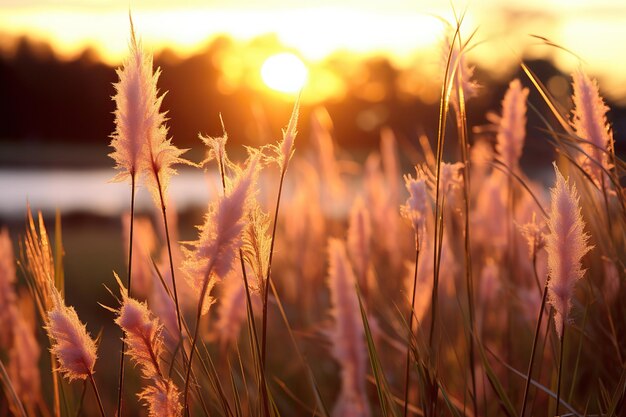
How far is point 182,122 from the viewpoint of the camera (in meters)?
25.0

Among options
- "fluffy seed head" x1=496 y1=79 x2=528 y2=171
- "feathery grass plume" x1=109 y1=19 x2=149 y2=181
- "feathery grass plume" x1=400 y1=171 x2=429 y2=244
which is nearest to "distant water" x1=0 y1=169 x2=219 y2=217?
"fluffy seed head" x1=496 y1=79 x2=528 y2=171

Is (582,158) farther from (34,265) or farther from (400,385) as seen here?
(400,385)

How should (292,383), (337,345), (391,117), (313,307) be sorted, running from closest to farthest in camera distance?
1. (337,345)
2. (292,383)
3. (313,307)
4. (391,117)

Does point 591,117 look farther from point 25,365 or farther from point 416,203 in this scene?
point 25,365

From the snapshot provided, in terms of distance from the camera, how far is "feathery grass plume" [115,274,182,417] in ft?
3.50

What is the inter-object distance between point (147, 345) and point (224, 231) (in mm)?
195

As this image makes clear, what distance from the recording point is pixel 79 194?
50.4 feet

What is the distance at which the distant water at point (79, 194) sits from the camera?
1134 centimetres

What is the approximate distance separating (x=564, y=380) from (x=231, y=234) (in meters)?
1.00

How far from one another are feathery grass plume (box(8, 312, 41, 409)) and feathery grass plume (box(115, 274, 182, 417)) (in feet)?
2.23

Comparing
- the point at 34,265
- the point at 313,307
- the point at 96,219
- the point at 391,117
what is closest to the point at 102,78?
the point at 391,117

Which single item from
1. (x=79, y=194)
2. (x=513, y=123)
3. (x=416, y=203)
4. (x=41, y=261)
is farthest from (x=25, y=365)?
(x=79, y=194)

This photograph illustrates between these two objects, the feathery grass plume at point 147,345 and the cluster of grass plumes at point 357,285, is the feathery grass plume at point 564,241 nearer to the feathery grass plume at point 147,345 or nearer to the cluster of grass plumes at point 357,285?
the cluster of grass plumes at point 357,285

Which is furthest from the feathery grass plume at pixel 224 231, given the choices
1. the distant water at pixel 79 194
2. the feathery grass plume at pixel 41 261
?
the distant water at pixel 79 194
